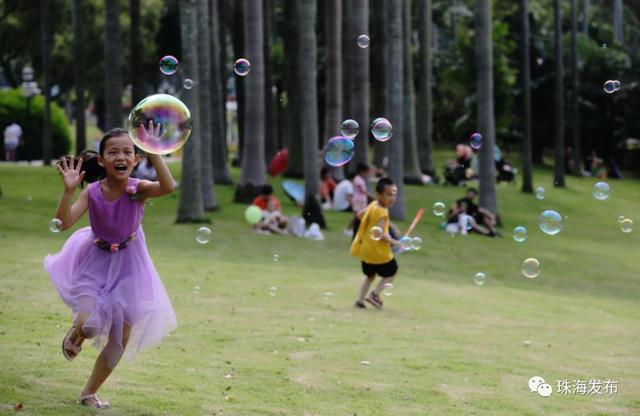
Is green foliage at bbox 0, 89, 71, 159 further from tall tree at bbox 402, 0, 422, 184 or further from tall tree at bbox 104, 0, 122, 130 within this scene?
tall tree at bbox 104, 0, 122, 130

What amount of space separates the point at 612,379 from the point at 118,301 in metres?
5.10

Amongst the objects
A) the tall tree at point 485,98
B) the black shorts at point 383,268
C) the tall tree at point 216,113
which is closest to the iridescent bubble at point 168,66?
the black shorts at point 383,268

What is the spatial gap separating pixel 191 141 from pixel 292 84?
40.9 feet

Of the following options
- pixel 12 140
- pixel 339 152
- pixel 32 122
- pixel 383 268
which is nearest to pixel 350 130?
pixel 339 152

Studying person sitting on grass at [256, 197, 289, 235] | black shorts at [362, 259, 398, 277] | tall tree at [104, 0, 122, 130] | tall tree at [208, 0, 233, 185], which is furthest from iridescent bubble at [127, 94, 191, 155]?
tall tree at [208, 0, 233, 185]

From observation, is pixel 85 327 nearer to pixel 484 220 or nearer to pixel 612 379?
pixel 612 379

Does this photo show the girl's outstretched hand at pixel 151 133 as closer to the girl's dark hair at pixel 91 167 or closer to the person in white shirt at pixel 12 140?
the girl's dark hair at pixel 91 167

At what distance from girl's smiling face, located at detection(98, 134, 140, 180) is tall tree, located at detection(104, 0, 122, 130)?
20818 mm

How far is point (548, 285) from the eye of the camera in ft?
73.3

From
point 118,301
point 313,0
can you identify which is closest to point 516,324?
point 118,301

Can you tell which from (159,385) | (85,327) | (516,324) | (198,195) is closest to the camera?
(85,327)

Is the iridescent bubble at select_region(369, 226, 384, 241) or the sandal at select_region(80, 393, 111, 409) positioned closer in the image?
the sandal at select_region(80, 393, 111, 409)

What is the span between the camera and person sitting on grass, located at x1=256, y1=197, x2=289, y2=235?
85.1 feet

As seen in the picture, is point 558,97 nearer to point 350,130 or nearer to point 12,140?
point 12,140
